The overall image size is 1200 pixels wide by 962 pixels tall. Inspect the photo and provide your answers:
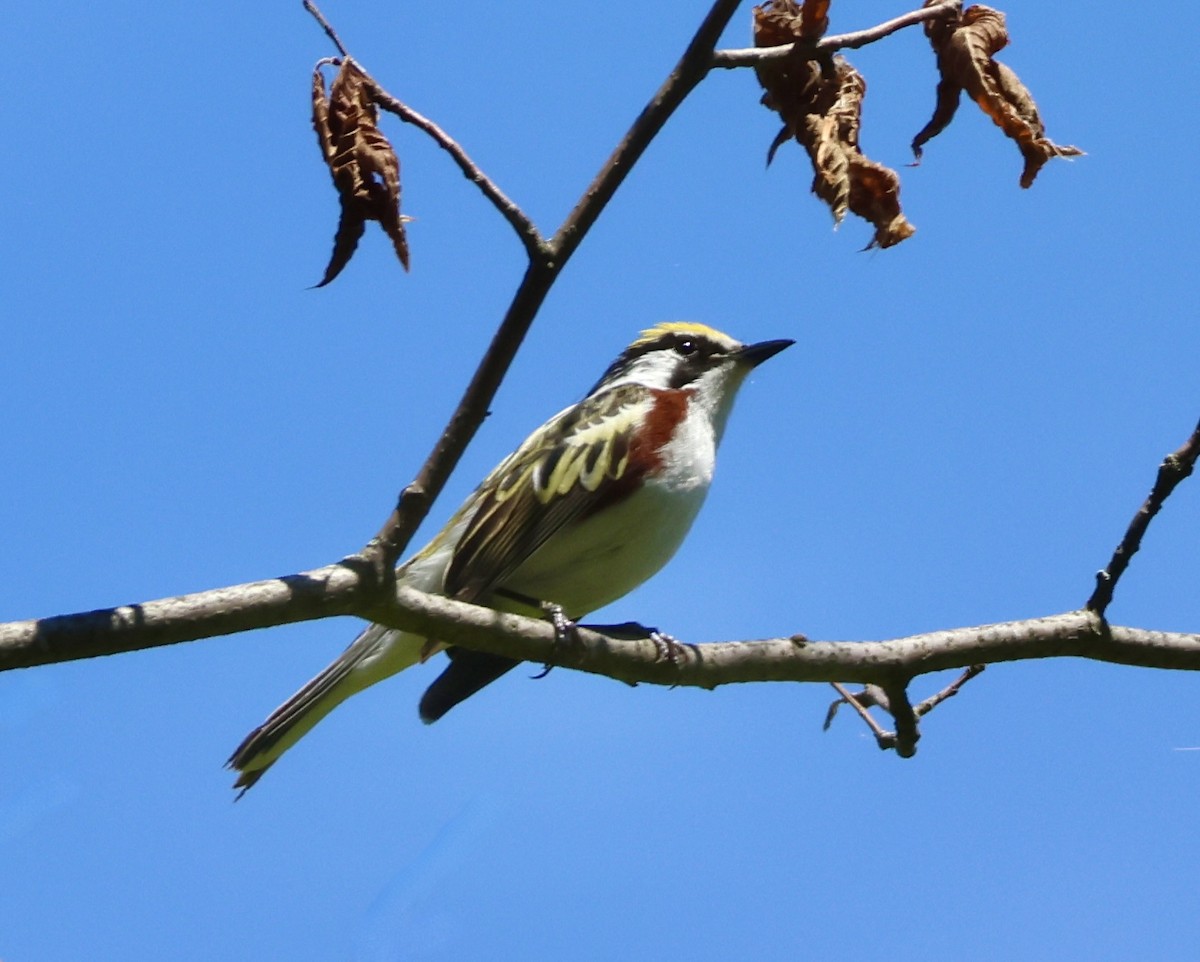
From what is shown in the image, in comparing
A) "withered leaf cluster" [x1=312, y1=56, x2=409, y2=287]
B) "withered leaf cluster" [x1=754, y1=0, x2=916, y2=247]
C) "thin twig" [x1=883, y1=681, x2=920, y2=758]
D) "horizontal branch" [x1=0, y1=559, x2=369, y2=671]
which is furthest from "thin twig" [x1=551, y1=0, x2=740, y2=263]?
"thin twig" [x1=883, y1=681, x2=920, y2=758]

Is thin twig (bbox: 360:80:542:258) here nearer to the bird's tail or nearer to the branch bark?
the branch bark

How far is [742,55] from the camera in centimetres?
374

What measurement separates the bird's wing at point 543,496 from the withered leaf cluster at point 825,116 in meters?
2.61

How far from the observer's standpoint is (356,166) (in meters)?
3.52

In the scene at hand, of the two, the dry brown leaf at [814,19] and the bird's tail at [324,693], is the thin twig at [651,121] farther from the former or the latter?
the bird's tail at [324,693]

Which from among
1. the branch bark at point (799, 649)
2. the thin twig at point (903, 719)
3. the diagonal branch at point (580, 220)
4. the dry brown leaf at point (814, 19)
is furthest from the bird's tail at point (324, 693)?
Result: the dry brown leaf at point (814, 19)

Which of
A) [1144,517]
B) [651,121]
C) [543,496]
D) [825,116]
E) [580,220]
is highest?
[543,496]

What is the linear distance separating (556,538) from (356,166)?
303 centimetres

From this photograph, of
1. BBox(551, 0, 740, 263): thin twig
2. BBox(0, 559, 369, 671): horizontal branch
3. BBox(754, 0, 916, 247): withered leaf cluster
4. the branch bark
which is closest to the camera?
BBox(0, 559, 369, 671): horizontal branch

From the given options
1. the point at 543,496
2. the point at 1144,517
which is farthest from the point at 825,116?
the point at 543,496

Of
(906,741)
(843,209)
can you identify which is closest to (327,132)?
(843,209)

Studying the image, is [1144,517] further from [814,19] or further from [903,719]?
[814,19]

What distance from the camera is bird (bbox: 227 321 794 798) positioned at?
6.10 m

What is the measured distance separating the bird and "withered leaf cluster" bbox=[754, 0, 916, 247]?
2631mm
